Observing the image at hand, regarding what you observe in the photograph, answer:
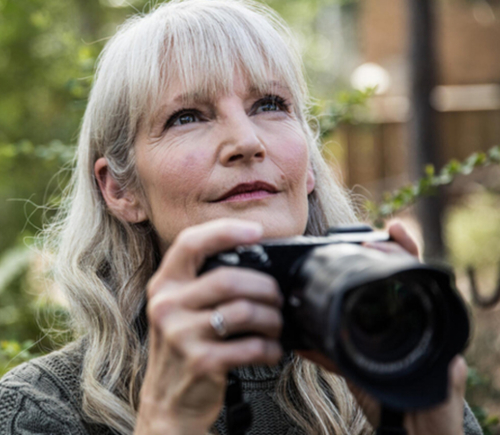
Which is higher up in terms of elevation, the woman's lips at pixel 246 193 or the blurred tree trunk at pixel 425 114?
the woman's lips at pixel 246 193

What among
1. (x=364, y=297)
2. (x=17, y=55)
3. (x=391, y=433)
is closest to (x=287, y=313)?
(x=364, y=297)

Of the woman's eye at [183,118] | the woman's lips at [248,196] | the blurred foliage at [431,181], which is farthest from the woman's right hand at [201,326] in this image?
the blurred foliage at [431,181]

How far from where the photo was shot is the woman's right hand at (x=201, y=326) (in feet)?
4.18

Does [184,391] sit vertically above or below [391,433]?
above

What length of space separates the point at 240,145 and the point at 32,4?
3858 millimetres

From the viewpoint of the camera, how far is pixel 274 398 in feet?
6.56

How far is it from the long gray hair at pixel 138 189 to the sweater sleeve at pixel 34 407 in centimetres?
7

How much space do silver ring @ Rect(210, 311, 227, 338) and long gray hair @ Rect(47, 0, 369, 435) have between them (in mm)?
693

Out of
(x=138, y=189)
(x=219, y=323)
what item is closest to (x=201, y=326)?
(x=219, y=323)

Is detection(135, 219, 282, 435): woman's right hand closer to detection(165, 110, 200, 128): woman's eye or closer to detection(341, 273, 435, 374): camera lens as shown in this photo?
detection(341, 273, 435, 374): camera lens

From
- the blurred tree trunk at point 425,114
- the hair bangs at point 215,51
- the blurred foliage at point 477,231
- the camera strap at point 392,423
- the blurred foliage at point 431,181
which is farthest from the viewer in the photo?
the blurred foliage at point 477,231

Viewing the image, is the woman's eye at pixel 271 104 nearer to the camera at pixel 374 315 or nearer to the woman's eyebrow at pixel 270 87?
the woman's eyebrow at pixel 270 87

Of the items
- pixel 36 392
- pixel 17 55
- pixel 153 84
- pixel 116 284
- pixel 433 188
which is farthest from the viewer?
pixel 17 55

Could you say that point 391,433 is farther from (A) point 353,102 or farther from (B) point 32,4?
(B) point 32,4
